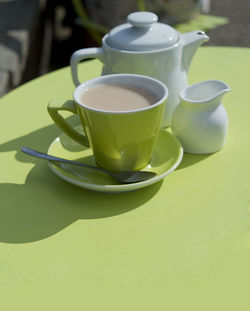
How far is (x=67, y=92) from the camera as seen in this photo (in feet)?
3.48

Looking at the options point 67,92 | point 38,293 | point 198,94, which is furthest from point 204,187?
point 67,92

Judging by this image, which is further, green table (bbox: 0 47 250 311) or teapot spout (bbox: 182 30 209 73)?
teapot spout (bbox: 182 30 209 73)

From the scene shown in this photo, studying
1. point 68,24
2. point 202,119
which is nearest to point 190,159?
point 202,119

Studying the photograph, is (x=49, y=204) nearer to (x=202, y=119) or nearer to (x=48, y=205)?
(x=48, y=205)

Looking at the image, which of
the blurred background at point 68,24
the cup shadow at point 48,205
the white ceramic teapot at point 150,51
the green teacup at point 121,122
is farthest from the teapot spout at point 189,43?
the blurred background at point 68,24

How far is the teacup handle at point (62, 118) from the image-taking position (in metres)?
0.74

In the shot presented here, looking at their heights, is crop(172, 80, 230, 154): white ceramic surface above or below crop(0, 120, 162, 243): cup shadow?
above

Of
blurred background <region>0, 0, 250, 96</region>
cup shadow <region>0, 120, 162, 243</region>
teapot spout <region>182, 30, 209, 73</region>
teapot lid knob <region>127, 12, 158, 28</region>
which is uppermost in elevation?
teapot lid knob <region>127, 12, 158, 28</region>

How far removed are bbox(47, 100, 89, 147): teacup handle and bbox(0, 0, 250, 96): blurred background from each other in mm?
1139

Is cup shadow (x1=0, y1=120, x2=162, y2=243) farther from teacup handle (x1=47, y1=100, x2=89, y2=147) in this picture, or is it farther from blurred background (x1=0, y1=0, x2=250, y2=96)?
blurred background (x1=0, y1=0, x2=250, y2=96)

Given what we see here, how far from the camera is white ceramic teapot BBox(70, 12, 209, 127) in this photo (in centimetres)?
79

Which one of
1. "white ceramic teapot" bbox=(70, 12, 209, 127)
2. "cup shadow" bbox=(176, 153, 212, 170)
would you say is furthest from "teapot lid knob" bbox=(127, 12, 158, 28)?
"cup shadow" bbox=(176, 153, 212, 170)

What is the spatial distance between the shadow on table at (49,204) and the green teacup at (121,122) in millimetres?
54

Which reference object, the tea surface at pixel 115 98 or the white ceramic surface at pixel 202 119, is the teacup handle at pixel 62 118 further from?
the white ceramic surface at pixel 202 119
